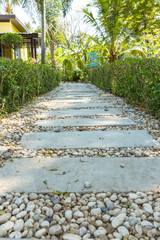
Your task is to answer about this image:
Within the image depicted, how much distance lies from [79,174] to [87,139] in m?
0.87

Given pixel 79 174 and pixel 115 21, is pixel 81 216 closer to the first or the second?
pixel 79 174

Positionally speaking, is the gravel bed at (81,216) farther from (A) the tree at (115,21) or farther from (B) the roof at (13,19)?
(B) the roof at (13,19)

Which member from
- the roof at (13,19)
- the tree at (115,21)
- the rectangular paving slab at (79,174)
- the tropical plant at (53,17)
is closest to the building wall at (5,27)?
the roof at (13,19)

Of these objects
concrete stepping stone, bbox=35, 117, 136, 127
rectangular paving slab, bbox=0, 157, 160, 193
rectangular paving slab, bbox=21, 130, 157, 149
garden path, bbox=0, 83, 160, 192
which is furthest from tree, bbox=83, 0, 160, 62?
rectangular paving slab, bbox=0, 157, 160, 193

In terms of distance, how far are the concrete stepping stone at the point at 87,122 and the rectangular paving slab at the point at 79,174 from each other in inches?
48.2

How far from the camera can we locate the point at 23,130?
2.94 meters

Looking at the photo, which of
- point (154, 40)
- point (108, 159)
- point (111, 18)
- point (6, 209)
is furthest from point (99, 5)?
point (6, 209)

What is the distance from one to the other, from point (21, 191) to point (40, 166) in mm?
381

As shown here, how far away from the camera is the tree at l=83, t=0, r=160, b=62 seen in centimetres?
1003

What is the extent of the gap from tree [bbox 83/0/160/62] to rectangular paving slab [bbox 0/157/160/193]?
9.00 metres

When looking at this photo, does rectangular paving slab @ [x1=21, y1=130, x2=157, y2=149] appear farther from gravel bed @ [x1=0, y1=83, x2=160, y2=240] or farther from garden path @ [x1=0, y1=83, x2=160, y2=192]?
gravel bed @ [x1=0, y1=83, x2=160, y2=240]

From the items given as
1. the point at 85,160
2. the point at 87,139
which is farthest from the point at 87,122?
the point at 85,160

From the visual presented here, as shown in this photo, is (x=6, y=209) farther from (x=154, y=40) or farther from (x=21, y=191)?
(x=154, y=40)

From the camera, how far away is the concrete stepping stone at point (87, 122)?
3123mm
